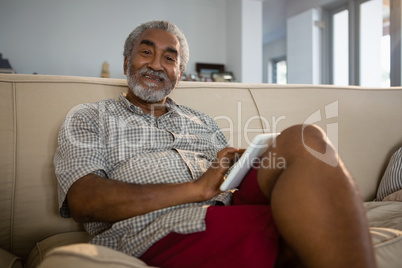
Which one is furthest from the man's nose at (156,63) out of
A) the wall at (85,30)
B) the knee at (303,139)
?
the wall at (85,30)

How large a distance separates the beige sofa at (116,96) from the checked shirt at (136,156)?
133mm

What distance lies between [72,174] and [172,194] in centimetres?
30

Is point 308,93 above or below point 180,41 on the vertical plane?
below

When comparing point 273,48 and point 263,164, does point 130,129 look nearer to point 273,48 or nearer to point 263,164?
point 263,164

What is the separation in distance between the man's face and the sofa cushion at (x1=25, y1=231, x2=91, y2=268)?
56 cm

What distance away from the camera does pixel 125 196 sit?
0.94 meters

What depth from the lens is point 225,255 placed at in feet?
2.52

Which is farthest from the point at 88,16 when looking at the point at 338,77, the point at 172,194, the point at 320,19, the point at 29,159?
the point at 172,194

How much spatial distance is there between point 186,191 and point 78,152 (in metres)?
0.34

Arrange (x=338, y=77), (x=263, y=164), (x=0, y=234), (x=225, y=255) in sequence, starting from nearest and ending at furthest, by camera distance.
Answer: (x=225, y=255)
(x=263, y=164)
(x=0, y=234)
(x=338, y=77)

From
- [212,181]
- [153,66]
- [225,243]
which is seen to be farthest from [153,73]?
[225,243]

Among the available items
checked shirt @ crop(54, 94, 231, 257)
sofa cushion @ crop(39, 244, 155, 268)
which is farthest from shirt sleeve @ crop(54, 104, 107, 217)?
sofa cushion @ crop(39, 244, 155, 268)

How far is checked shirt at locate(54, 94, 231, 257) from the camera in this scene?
0.89 metres

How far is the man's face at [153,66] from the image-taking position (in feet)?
4.53
